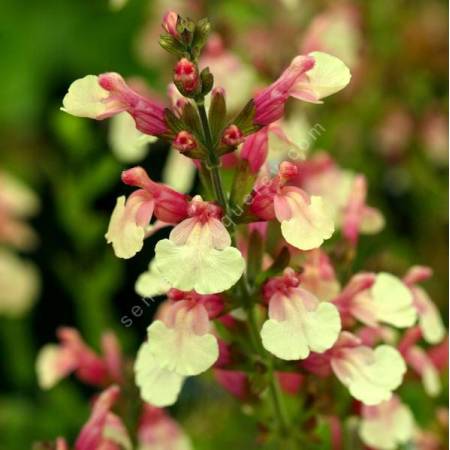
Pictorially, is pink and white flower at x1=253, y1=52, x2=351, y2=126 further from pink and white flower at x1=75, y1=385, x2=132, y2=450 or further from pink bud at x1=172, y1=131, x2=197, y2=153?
pink and white flower at x1=75, y1=385, x2=132, y2=450

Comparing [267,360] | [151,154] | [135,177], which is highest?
[135,177]

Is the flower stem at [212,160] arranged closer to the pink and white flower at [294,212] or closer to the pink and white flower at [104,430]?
→ the pink and white flower at [294,212]

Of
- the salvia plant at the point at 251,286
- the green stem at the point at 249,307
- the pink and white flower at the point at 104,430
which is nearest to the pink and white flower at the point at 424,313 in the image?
the salvia plant at the point at 251,286

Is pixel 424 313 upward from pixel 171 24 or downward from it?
downward

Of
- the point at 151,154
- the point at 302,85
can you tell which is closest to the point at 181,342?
the point at 302,85

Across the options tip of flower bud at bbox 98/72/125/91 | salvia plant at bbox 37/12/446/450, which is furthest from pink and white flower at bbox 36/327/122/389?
tip of flower bud at bbox 98/72/125/91

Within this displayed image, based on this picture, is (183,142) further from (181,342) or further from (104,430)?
(104,430)
